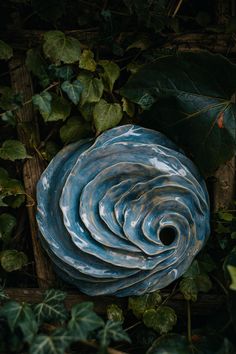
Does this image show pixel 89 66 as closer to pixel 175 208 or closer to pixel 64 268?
pixel 175 208

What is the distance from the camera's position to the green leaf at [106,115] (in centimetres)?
171

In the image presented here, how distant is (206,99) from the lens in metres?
1.70

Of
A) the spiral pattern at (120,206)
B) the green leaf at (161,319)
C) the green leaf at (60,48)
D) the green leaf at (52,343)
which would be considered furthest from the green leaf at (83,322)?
the green leaf at (60,48)

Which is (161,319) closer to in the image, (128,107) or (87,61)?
(128,107)

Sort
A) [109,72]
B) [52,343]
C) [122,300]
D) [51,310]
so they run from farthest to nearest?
[122,300] → [109,72] → [51,310] → [52,343]

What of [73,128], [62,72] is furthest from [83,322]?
[62,72]

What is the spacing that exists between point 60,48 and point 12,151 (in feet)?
1.06

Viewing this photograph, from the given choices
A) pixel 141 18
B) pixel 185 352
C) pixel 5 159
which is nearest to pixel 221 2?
pixel 141 18

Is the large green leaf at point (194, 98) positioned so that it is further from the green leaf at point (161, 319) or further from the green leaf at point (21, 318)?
the green leaf at point (21, 318)

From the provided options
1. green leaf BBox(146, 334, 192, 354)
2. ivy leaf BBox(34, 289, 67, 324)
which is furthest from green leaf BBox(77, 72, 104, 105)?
green leaf BBox(146, 334, 192, 354)

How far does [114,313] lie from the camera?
1.79 metres

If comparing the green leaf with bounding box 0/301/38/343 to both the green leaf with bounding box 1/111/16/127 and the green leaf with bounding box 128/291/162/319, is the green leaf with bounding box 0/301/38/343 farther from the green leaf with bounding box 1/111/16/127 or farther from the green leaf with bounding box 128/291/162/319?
the green leaf with bounding box 1/111/16/127

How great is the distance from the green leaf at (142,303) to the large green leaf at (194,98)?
0.44 m

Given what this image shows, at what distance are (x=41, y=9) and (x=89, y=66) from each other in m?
0.20
